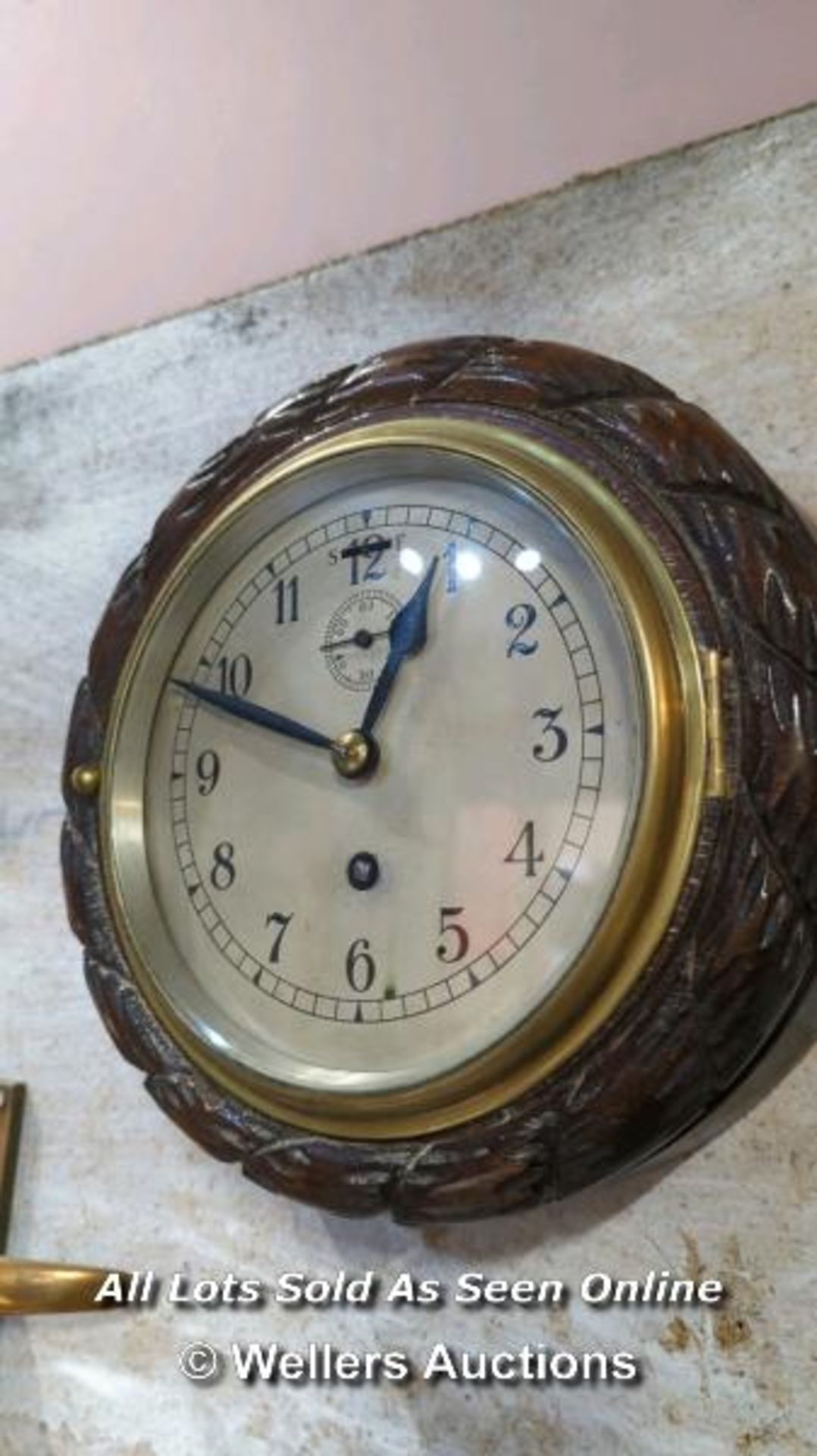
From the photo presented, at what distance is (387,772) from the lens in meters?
0.65

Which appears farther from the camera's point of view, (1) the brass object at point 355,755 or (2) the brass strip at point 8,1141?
(2) the brass strip at point 8,1141

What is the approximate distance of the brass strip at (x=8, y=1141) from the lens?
0.80 metres

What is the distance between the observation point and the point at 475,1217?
593mm

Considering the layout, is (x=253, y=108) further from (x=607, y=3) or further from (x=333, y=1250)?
(x=333, y=1250)

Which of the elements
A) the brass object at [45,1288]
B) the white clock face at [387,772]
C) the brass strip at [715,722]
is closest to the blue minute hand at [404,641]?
the white clock face at [387,772]

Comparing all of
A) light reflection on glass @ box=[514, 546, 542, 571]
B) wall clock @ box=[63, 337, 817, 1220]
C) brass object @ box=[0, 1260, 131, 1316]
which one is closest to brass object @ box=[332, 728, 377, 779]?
wall clock @ box=[63, 337, 817, 1220]

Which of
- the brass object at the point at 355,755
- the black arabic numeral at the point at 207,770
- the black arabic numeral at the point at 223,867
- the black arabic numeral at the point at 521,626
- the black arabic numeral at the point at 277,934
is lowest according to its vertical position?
the black arabic numeral at the point at 277,934

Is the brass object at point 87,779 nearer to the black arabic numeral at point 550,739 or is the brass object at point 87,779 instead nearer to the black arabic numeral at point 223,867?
the black arabic numeral at point 223,867

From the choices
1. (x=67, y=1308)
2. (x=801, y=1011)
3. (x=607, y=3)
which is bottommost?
(x=67, y=1308)

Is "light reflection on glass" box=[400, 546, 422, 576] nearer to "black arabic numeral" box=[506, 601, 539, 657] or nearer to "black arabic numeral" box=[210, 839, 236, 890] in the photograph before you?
"black arabic numeral" box=[506, 601, 539, 657]

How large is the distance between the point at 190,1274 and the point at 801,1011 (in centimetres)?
34

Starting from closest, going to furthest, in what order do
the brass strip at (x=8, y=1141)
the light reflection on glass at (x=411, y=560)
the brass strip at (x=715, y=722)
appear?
the brass strip at (x=715, y=722) < the light reflection on glass at (x=411, y=560) < the brass strip at (x=8, y=1141)

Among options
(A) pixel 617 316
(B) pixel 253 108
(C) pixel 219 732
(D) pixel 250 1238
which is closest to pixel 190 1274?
(D) pixel 250 1238

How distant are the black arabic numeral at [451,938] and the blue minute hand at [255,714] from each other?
0.32ft
